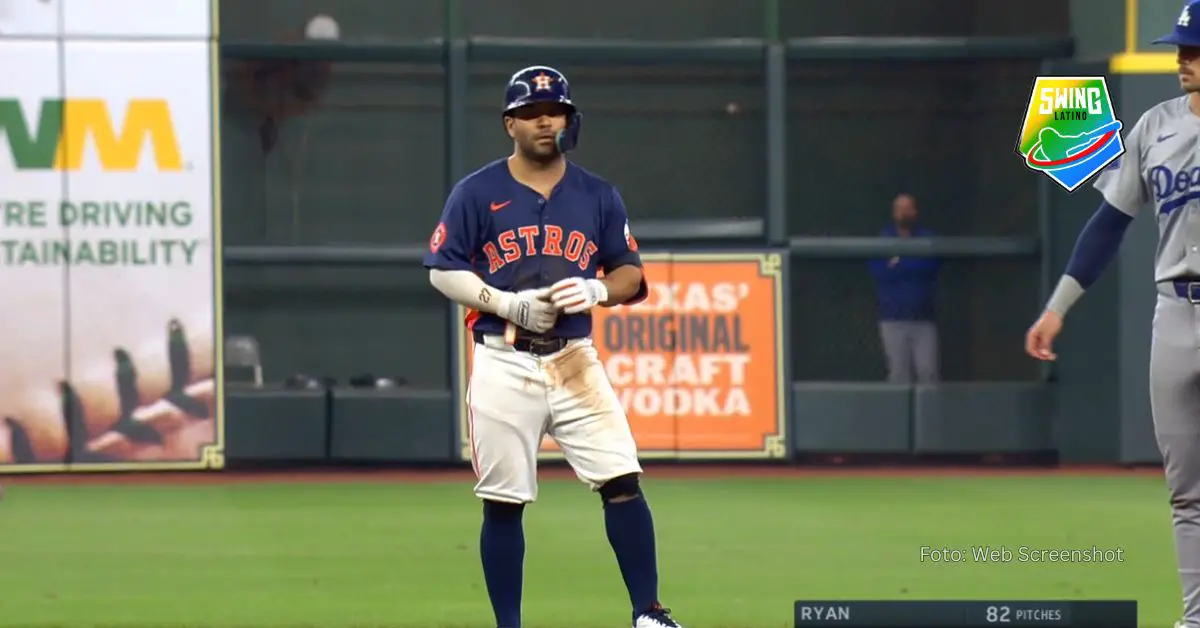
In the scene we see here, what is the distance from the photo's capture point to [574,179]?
7.15m

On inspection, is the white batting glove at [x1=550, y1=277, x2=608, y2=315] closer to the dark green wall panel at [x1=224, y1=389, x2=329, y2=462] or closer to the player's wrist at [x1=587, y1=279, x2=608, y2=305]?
the player's wrist at [x1=587, y1=279, x2=608, y2=305]

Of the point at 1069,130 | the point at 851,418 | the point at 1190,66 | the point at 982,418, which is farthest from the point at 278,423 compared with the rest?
the point at 1190,66

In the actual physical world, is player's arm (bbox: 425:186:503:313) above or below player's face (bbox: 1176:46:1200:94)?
below

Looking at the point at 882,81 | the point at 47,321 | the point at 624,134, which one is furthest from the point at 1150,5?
the point at 47,321

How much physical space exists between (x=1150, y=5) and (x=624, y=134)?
Answer: 12.4 feet

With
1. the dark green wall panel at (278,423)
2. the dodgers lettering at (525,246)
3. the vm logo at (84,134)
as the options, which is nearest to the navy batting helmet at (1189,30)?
the dodgers lettering at (525,246)

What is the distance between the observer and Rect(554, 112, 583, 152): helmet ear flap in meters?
6.95

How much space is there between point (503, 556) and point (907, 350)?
8190 millimetres

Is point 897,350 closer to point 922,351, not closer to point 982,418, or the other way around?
point 922,351

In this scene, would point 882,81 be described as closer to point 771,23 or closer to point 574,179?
point 771,23

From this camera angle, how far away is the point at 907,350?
48.4ft

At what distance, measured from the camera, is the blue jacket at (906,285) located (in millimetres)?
14703

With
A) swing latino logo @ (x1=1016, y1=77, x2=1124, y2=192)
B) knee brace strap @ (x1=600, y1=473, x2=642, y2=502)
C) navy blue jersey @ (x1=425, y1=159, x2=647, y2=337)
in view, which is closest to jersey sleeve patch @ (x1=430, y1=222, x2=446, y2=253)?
navy blue jersey @ (x1=425, y1=159, x2=647, y2=337)

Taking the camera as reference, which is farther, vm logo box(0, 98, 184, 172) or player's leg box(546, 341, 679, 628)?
vm logo box(0, 98, 184, 172)
